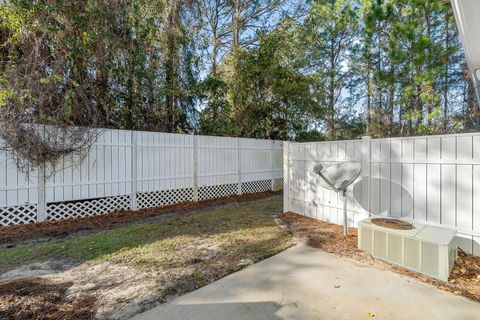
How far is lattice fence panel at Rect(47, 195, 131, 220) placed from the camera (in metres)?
5.11

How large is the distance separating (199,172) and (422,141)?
18.3 feet

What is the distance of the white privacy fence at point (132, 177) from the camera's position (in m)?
4.75

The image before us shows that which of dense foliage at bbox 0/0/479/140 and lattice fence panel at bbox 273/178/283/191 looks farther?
lattice fence panel at bbox 273/178/283/191

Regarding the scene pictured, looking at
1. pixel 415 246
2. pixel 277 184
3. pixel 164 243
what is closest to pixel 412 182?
pixel 415 246

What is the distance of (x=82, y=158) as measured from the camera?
524 cm

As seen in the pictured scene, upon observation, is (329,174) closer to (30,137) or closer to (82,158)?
(82,158)

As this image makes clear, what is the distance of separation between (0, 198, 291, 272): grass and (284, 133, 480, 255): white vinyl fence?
1.41 m

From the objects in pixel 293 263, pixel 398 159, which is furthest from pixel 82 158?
pixel 398 159

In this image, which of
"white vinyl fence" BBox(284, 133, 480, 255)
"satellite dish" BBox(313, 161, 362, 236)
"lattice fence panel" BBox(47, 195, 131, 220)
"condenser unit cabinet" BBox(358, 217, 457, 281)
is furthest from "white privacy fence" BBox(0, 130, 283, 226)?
"condenser unit cabinet" BBox(358, 217, 457, 281)

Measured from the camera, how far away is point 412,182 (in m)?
3.54

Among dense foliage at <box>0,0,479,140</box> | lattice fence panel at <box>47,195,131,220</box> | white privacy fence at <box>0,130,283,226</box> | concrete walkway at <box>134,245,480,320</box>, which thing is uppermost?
dense foliage at <box>0,0,479,140</box>

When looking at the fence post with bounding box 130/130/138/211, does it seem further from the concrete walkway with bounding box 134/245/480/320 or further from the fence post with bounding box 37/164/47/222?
the concrete walkway with bounding box 134/245/480/320

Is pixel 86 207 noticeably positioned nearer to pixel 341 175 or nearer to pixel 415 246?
pixel 341 175

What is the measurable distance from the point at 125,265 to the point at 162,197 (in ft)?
12.2
